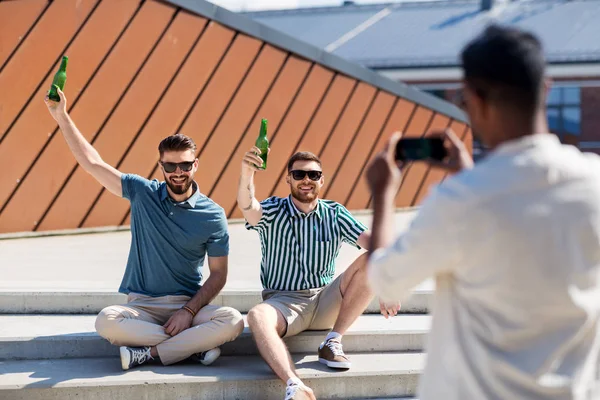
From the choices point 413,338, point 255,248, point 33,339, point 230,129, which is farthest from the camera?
point 230,129

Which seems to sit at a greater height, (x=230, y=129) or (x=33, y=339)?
(x=230, y=129)

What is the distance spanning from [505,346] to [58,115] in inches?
121

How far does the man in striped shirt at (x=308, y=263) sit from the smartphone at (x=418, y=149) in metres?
2.58

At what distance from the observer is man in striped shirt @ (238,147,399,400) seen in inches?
190

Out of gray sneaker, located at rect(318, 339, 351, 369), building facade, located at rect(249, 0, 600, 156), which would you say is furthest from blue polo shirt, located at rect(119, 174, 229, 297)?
building facade, located at rect(249, 0, 600, 156)

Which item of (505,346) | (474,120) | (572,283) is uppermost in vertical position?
(474,120)

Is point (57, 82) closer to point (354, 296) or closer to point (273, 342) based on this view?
point (273, 342)

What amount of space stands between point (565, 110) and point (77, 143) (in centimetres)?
2428

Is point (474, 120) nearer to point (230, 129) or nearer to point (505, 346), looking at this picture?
point (505, 346)

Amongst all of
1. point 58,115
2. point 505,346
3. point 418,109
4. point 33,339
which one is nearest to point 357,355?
point 33,339

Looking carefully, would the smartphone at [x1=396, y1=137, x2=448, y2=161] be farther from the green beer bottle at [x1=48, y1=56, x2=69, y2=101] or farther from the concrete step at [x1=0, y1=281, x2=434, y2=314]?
the concrete step at [x1=0, y1=281, x2=434, y2=314]

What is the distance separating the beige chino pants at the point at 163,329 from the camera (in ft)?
15.3

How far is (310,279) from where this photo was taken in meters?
5.05

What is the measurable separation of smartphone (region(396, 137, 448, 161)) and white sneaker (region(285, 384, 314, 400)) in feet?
7.89
